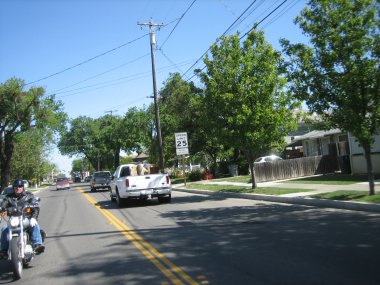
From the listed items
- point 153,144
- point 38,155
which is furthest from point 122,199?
point 38,155

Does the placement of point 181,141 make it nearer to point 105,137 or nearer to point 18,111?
point 18,111

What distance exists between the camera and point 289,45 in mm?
14719

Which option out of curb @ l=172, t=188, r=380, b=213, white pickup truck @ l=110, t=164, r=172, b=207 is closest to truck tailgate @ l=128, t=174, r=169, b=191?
white pickup truck @ l=110, t=164, r=172, b=207

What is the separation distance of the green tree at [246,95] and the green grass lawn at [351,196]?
508cm

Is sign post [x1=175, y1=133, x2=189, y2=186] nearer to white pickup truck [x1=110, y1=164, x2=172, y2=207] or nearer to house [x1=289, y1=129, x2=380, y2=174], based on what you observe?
house [x1=289, y1=129, x2=380, y2=174]

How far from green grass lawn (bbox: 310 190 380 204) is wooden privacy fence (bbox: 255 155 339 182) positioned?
1058 centimetres

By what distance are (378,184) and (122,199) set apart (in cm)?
1037

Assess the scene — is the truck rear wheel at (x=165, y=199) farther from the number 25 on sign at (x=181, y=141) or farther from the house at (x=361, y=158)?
the house at (x=361, y=158)

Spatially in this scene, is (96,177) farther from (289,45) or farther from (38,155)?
(38,155)

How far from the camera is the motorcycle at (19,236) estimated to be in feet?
22.7

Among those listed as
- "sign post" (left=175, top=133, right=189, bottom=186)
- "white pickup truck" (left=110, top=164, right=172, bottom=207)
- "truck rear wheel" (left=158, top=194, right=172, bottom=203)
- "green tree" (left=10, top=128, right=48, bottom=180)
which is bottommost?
"truck rear wheel" (left=158, top=194, right=172, bottom=203)

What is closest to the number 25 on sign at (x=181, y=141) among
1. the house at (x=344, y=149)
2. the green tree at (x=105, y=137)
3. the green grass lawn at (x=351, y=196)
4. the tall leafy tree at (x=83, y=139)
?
the house at (x=344, y=149)

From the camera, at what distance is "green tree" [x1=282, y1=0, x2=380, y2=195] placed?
13250mm

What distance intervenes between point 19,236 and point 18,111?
36905 millimetres
